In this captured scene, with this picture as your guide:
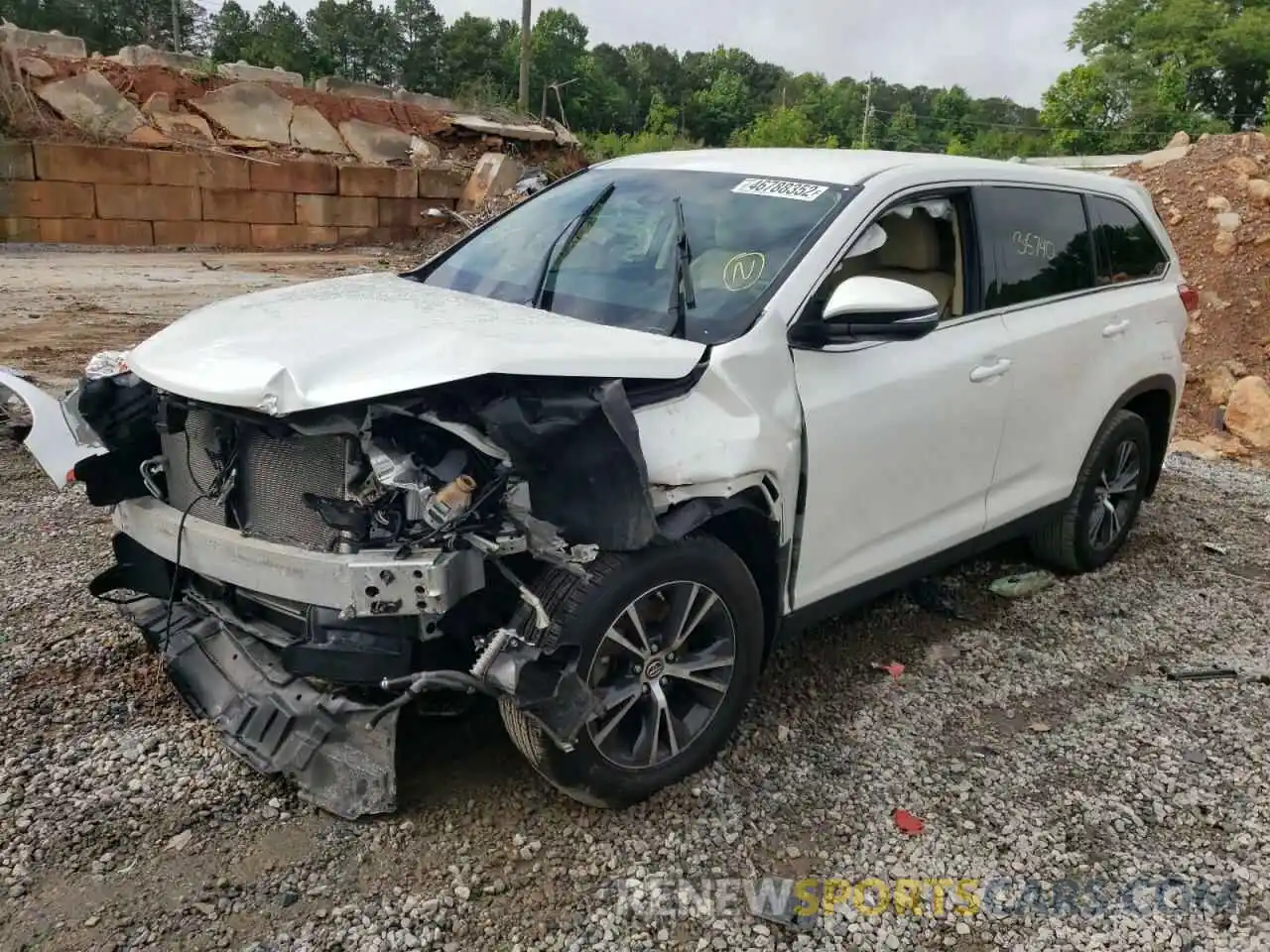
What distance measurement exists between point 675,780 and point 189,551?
1.56m

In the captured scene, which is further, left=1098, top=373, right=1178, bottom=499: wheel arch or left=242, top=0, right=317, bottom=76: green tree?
left=242, top=0, right=317, bottom=76: green tree

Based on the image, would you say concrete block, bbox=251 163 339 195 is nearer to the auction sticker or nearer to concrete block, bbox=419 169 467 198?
concrete block, bbox=419 169 467 198

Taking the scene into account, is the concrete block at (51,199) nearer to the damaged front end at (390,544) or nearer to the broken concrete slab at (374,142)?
the broken concrete slab at (374,142)

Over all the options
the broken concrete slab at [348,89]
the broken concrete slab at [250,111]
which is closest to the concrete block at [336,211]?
the broken concrete slab at [250,111]

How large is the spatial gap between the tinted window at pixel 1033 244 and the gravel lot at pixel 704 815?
1475mm

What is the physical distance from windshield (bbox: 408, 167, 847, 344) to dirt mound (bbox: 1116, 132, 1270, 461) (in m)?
6.93

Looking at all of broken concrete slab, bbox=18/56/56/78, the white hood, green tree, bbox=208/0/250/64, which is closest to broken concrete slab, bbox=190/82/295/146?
broken concrete slab, bbox=18/56/56/78

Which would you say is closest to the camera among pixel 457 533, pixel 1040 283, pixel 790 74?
pixel 457 533

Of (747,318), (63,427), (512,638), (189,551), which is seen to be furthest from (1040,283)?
(63,427)

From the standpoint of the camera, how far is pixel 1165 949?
2.66 meters

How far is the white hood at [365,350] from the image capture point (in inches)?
102

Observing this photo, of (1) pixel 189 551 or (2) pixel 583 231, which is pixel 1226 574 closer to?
(2) pixel 583 231

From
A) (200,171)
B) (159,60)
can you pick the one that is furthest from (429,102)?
(200,171)

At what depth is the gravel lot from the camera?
2641mm
